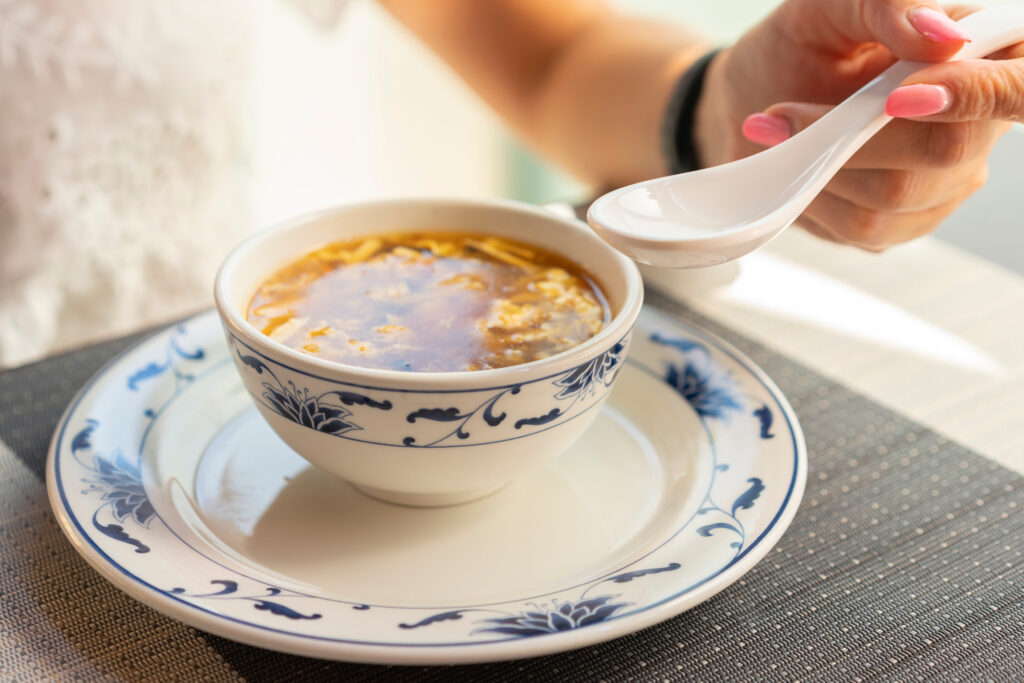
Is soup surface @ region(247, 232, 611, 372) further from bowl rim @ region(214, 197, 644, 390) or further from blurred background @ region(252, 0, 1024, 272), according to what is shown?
blurred background @ region(252, 0, 1024, 272)

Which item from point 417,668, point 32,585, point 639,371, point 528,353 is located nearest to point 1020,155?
point 639,371

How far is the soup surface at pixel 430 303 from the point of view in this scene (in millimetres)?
630

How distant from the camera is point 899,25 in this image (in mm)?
719

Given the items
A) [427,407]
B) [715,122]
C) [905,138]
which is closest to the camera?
[427,407]

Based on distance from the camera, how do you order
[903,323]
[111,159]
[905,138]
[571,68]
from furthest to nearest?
[571,68], [111,159], [903,323], [905,138]

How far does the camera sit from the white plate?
489 millimetres

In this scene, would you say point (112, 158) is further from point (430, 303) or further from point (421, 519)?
point (421, 519)

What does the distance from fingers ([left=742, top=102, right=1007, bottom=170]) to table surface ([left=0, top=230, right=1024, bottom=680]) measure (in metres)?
0.17

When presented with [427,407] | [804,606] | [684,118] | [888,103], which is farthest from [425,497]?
[684,118]

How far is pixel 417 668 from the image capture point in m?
0.53

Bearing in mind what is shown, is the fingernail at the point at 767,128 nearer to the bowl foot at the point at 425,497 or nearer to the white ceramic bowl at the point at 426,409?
the white ceramic bowl at the point at 426,409

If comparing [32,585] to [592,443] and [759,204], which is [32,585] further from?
[759,204]

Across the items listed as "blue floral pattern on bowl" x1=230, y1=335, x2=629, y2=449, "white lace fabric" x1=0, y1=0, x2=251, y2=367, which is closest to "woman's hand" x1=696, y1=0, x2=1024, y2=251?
"blue floral pattern on bowl" x1=230, y1=335, x2=629, y2=449

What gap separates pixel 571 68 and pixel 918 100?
2.82 ft
